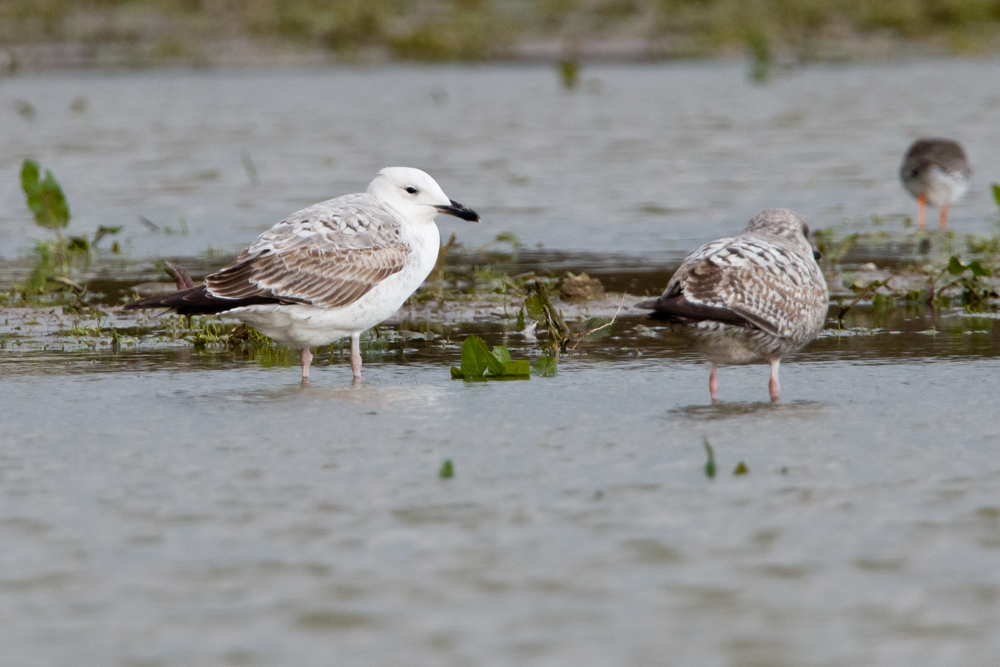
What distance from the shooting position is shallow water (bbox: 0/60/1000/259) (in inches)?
562

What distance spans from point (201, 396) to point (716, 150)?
11794 mm

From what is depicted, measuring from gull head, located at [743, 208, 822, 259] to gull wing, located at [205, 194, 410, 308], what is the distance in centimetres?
195

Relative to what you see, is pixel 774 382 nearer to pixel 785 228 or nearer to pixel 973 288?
pixel 785 228

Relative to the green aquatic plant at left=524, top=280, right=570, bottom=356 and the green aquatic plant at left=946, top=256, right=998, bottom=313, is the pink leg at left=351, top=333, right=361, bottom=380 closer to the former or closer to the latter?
the green aquatic plant at left=524, top=280, right=570, bottom=356

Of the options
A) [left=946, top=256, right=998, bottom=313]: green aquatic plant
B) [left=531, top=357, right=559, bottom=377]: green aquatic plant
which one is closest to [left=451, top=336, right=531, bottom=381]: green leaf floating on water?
[left=531, top=357, right=559, bottom=377]: green aquatic plant

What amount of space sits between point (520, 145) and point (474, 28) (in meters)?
13.9

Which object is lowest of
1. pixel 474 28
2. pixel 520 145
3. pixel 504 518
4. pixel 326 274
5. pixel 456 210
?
pixel 504 518

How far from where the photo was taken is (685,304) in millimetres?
6883

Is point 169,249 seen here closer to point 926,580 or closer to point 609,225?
point 609,225

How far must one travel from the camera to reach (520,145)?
18.8 meters

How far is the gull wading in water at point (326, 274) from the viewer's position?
756 centimetres

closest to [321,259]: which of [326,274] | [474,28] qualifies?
[326,274]

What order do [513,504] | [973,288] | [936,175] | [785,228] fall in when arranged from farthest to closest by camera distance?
[936,175] < [973,288] < [785,228] < [513,504]

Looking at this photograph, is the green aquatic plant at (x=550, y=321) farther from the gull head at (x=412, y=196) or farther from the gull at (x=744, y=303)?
the gull at (x=744, y=303)
